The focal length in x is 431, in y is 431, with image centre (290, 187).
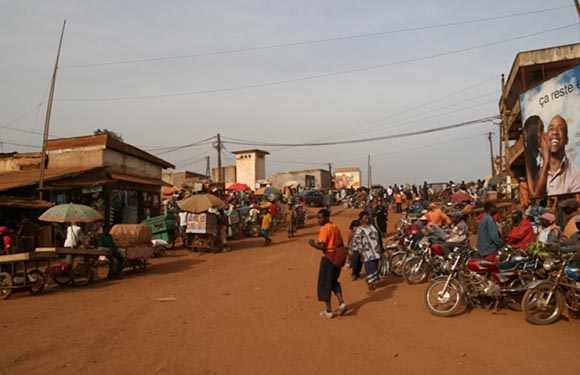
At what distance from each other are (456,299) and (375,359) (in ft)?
8.29

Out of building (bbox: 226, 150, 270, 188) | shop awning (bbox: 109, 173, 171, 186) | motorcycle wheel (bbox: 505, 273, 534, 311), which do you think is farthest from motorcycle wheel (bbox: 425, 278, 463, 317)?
building (bbox: 226, 150, 270, 188)

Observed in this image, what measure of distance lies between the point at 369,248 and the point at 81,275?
7.71m

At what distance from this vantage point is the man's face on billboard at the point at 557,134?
1594cm

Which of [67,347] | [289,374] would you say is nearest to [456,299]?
[289,374]

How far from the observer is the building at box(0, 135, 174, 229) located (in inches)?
645

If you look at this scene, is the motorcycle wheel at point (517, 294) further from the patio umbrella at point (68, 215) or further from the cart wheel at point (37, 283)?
→ the patio umbrella at point (68, 215)

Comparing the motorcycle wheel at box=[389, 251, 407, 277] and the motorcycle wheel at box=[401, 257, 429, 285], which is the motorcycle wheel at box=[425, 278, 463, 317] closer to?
the motorcycle wheel at box=[401, 257, 429, 285]

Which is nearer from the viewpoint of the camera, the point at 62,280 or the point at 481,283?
the point at 481,283

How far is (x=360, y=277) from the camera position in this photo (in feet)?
37.7

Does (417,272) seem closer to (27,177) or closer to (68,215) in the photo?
(68,215)

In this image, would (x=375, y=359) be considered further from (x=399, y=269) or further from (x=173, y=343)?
Answer: (x=399, y=269)

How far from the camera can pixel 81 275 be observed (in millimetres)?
11609

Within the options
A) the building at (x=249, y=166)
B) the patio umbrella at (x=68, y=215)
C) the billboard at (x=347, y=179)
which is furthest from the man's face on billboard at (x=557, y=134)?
the billboard at (x=347, y=179)

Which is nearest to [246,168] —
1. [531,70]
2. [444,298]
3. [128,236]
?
[531,70]
